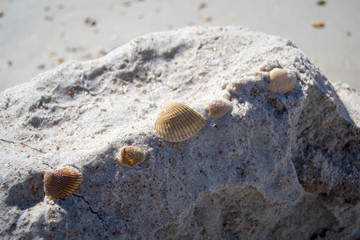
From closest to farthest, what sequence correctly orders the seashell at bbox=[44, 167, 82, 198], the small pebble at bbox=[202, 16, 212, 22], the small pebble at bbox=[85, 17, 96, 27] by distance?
the seashell at bbox=[44, 167, 82, 198] → the small pebble at bbox=[202, 16, 212, 22] → the small pebble at bbox=[85, 17, 96, 27]

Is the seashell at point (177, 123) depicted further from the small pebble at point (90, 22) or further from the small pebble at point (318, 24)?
the small pebble at point (90, 22)

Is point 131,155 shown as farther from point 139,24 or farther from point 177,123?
point 139,24

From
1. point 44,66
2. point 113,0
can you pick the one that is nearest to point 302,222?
point 44,66

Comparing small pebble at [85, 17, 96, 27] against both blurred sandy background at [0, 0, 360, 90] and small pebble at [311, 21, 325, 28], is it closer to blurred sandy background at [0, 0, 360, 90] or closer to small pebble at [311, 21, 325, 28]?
blurred sandy background at [0, 0, 360, 90]

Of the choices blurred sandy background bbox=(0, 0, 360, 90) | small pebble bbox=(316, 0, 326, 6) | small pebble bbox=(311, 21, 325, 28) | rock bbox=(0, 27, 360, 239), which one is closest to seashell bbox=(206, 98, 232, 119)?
rock bbox=(0, 27, 360, 239)

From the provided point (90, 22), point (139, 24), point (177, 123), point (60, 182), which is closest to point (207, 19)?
point (139, 24)
